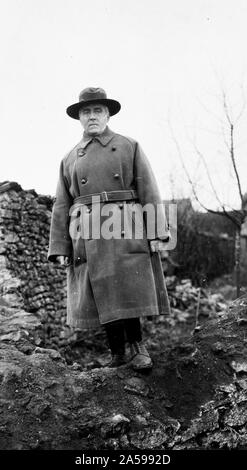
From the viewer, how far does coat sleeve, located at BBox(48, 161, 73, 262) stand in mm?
3637

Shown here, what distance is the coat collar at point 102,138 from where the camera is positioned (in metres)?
3.56

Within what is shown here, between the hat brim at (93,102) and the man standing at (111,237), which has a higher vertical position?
the hat brim at (93,102)

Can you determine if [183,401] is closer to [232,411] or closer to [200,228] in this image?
[232,411]

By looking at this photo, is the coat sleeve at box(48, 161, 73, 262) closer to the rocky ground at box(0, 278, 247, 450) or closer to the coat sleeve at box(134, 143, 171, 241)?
the coat sleeve at box(134, 143, 171, 241)

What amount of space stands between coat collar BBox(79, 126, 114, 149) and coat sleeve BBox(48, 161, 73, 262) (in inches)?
10.5

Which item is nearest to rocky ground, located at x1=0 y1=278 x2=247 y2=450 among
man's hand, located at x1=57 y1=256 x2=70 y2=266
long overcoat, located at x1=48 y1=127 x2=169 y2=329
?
long overcoat, located at x1=48 y1=127 x2=169 y2=329

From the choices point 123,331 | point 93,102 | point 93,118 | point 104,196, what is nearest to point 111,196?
point 104,196

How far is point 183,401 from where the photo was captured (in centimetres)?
321

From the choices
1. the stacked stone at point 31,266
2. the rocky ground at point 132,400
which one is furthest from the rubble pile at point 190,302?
the rocky ground at point 132,400

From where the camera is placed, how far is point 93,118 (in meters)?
3.54

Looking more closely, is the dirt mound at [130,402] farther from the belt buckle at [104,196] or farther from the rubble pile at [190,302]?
the rubble pile at [190,302]

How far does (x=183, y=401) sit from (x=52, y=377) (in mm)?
893

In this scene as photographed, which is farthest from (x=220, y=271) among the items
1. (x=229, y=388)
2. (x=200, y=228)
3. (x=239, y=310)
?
(x=229, y=388)

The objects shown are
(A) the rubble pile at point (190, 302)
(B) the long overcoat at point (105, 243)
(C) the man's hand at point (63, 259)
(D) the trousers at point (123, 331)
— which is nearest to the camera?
(B) the long overcoat at point (105, 243)
